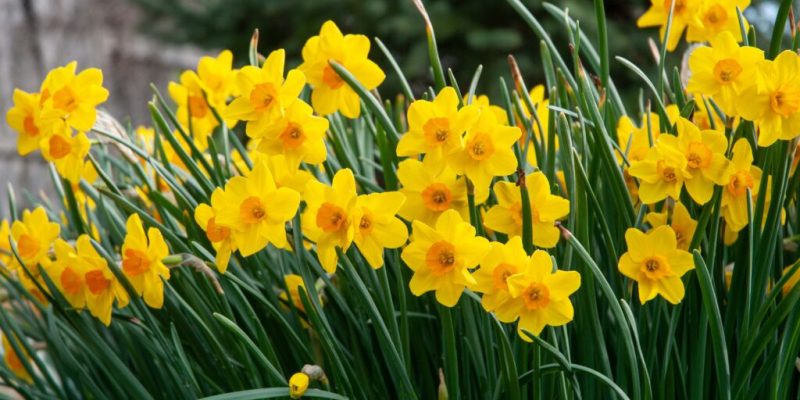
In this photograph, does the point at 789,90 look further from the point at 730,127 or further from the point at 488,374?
the point at 488,374

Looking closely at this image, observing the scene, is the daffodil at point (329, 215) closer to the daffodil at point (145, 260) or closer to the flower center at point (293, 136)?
the flower center at point (293, 136)

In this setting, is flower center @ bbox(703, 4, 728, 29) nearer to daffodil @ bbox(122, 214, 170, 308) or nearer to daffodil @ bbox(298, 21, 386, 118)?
daffodil @ bbox(298, 21, 386, 118)

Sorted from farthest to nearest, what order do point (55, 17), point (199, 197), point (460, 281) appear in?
point (55, 17), point (199, 197), point (460, 281)

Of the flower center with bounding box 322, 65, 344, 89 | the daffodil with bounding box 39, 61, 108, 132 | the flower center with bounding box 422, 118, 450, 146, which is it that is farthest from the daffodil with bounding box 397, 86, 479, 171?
the daffodil with bounding box 39, 61, 108, 132

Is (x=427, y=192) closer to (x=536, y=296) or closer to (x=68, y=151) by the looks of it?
(x=536, y=296)

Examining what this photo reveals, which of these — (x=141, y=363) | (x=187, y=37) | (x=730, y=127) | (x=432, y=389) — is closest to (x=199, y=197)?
(x=141, y=363)

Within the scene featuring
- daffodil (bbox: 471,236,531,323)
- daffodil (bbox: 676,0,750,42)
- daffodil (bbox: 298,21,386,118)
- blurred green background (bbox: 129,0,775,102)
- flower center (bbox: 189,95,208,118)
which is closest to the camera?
daffodil (bbox: 471,236,531,323)

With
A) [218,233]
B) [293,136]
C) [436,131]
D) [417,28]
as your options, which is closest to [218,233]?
[218,233]
